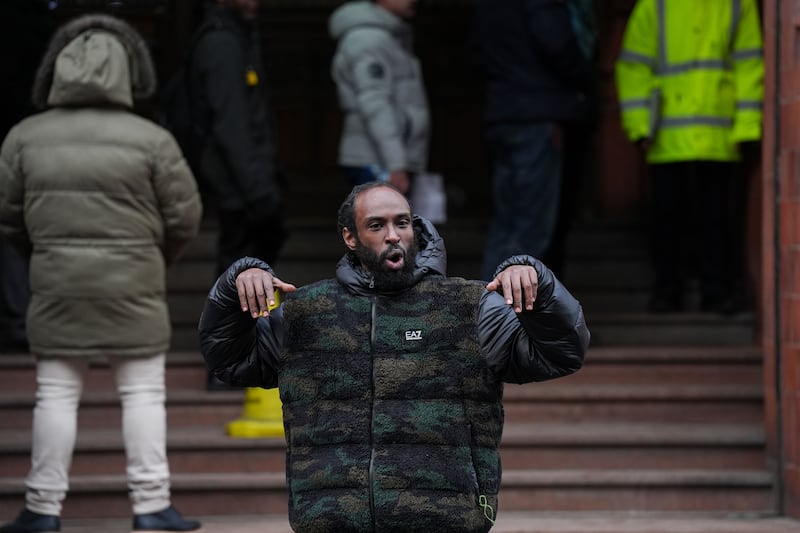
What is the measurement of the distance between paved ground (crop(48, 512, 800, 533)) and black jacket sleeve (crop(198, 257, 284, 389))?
104 inches

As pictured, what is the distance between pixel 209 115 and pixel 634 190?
336 centimetres

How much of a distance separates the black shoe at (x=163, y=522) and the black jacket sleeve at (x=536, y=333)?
275 centimetres

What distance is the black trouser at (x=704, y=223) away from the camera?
8.66m

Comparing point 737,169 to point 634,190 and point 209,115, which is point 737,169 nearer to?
point 634,190

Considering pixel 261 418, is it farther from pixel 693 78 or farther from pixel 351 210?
pixel 351 210

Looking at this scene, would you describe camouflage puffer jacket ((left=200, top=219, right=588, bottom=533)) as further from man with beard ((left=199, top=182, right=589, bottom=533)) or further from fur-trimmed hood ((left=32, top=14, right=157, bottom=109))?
fur-trimmed hood ((left=32, top=14, right=157, bottom=109))

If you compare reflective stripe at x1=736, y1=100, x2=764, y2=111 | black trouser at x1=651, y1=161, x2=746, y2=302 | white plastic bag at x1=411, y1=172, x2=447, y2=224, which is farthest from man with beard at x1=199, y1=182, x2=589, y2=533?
→ black trouser at x1=651, y1=161, x2=746, y2=302


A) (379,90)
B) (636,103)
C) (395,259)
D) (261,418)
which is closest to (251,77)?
(379,90)

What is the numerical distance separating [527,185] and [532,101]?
0.40 metres

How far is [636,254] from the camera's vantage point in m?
9.72

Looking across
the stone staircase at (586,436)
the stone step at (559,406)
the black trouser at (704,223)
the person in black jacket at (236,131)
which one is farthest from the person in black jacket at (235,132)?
the black trouser at (704,223)

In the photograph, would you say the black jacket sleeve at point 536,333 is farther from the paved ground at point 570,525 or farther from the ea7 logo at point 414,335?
the paved ground at point 570,525

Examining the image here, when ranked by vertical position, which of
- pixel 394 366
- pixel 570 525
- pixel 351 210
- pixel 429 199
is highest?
pixel 429 199

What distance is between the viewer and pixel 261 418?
24.7ft
